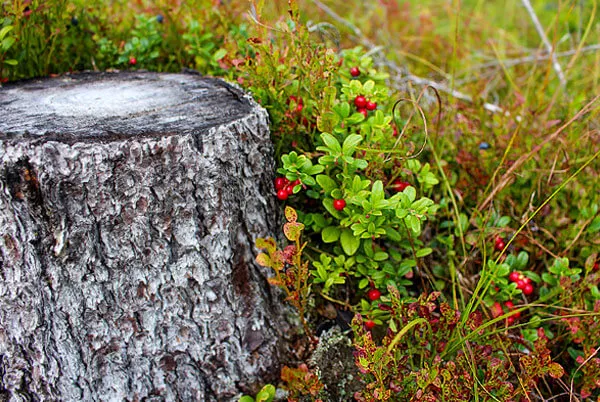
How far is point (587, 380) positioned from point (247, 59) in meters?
1.54

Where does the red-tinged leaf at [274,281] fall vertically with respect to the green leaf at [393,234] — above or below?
below

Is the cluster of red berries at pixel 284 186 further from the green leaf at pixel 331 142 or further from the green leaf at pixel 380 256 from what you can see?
the green leaf at pixel 380 256

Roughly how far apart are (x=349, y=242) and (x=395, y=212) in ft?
0.63

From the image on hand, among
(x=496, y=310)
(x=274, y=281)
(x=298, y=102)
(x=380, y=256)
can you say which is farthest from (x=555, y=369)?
(x=298, y=102)

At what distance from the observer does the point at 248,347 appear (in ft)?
6.25

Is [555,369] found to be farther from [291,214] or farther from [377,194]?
[291,214]

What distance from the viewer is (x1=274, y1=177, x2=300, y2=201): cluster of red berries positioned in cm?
185

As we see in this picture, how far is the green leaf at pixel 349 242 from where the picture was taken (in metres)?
1.87

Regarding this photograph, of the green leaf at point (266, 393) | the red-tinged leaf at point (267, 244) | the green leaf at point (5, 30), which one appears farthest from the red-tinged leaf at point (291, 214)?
the green leaf at point (5, 30)

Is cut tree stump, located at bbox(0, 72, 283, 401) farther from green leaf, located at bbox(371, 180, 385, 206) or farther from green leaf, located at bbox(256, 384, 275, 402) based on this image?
green leaf, located at bbox(371, 180, 385, 206)

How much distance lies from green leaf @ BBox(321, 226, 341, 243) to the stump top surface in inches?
18.9

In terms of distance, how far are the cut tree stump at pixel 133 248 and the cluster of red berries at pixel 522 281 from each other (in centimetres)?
86

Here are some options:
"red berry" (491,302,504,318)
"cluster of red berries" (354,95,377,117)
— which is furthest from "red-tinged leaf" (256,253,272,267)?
"red berry" (491,302,504,318)

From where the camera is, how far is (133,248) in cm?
168
